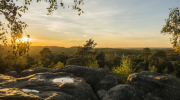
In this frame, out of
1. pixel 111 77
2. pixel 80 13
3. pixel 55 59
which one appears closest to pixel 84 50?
pixel 55 59

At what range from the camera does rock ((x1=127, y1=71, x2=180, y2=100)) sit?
11.6 meters

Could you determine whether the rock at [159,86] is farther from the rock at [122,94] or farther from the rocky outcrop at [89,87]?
the rock at [122,94]

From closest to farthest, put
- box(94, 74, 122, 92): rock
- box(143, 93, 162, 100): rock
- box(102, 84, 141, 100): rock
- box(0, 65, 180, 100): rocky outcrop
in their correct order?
box(0, 65, 180, 100): rocky outcrop → box(102, 84, 141, 100): rock → box(143, 93, 162, 100): rock → box(94, 74, 122, 92): rock


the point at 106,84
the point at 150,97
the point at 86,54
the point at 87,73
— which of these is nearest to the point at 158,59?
the point at 86,54

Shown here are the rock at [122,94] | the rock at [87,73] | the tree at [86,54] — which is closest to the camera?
the rock at [122,94]

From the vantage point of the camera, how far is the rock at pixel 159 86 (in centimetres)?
1159

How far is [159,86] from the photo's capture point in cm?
1188

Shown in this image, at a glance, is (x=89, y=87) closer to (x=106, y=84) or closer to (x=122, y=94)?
(x=122, y=94)

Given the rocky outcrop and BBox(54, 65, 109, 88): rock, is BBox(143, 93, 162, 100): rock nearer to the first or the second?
the rocky outcrop

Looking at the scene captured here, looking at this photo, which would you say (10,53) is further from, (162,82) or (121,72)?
(121,72)

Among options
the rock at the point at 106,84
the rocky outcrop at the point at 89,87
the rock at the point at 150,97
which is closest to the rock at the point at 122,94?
the rocky outcrop at the point at 89,87

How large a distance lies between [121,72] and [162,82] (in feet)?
40.3

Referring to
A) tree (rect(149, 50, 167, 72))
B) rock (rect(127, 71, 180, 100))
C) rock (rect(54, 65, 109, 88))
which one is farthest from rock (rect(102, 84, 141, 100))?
tree (rect(149, 50, 167, 72))

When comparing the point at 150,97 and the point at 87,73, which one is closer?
the point at 150,97
